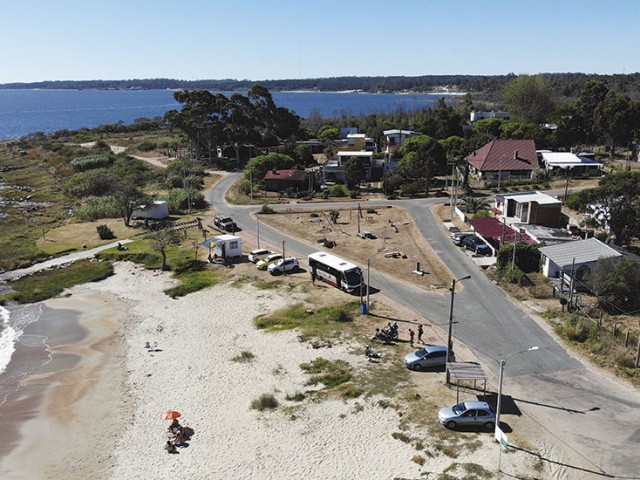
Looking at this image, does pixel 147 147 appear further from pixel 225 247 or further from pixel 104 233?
pixel 225 247

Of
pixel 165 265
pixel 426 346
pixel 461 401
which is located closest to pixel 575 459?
pixel 461 401

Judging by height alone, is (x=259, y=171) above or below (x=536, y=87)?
below

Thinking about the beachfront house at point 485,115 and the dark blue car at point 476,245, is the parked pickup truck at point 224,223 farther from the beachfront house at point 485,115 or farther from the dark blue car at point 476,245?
the beachfront house at point 485,115

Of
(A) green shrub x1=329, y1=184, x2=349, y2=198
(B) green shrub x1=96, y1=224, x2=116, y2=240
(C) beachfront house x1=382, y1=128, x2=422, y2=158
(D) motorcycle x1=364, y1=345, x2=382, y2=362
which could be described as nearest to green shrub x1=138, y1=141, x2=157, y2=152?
(C) beachfront house x1=382, y1=128, x2=422, y2=158

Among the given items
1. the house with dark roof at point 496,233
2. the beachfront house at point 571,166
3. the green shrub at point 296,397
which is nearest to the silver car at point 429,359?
the green shrub at point 296,397

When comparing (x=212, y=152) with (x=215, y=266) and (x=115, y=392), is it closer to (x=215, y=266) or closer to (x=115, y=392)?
(x=215, y=266)

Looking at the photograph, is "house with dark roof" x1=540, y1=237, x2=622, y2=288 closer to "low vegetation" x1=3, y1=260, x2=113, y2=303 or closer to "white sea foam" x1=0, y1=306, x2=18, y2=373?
"low vegetation" x1=3, y1=260, x2=113, y2=303
